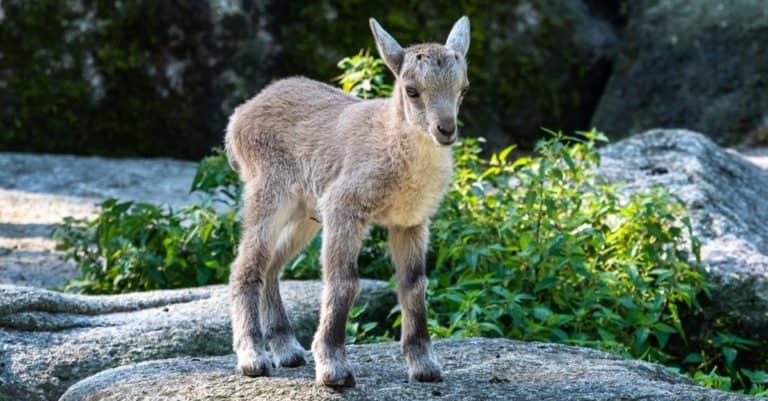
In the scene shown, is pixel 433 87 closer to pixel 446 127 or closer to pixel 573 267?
pixel 446 127

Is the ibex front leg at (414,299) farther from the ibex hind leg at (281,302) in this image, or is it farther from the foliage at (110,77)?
the foliage at (110,77)

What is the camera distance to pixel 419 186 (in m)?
6.22

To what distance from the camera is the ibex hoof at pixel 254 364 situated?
6.31 m

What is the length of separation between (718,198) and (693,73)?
4870 millimetres

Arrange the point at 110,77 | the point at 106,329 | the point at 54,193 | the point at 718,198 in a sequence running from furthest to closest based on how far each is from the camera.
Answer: the point at 110,77 < the point at 54,193 < the point at 718,198 < the point at 106,329

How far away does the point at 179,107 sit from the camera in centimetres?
1392

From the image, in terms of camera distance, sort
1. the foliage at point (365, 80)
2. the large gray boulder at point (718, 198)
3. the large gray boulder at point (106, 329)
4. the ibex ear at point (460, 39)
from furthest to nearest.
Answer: the foliage at point (365, 80) → the large gray boulder at point (718, 198) → the large gray boulder at point (106, 329) → the ibex ear at point (460, 39)

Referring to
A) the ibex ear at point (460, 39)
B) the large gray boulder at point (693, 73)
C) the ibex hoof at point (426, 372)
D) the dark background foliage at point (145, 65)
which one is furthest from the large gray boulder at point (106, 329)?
the large gray boulder at point (693, 73)

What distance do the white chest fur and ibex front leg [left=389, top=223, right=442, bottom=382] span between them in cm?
13

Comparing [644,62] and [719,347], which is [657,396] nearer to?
[719,347]

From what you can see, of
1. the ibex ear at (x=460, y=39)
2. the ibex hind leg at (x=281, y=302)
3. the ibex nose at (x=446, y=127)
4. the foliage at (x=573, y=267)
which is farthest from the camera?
the foliage at (x=573, y=267)

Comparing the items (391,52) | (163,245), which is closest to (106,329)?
(163,245)

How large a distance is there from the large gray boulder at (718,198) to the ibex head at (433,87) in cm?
346

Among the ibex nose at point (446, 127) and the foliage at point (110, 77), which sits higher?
the foliage at point (110, 77)
